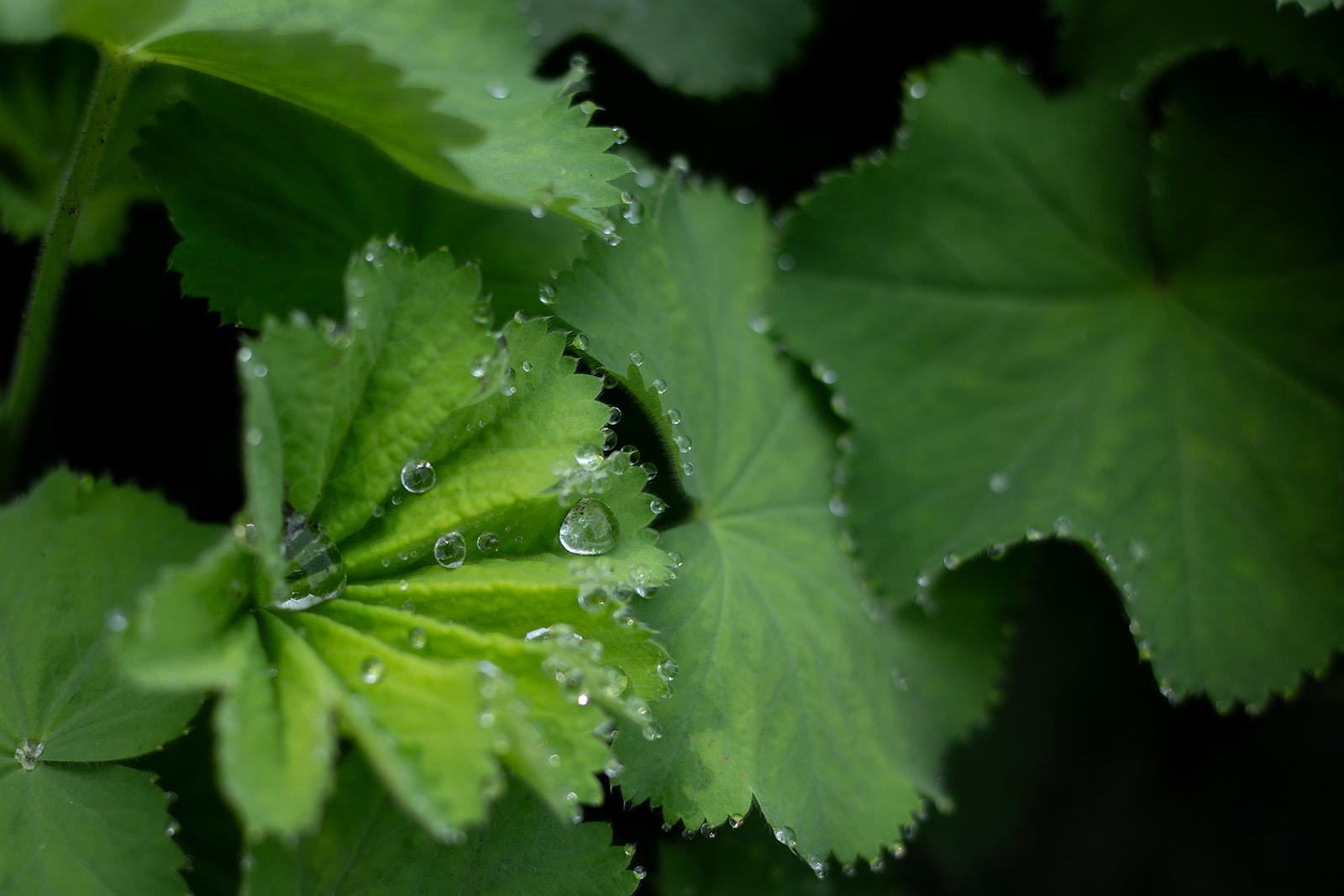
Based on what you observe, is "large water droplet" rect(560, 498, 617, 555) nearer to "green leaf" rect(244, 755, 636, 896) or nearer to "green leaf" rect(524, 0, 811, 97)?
"green leaf" rect(244, 755, 636, 896)

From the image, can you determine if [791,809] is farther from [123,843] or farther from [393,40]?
[393,40]

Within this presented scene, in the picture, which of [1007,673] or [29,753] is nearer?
[29,753]

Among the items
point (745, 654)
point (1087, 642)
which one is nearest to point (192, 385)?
point (745, 654)

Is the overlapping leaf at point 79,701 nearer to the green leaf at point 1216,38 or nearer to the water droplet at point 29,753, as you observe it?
the water droplet at point 29,753

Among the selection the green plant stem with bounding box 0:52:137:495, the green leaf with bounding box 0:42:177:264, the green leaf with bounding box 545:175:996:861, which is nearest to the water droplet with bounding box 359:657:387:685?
the green leaf with bounding box 545:175:996:861

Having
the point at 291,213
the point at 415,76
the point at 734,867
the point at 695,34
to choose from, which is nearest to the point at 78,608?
the point at 291,213

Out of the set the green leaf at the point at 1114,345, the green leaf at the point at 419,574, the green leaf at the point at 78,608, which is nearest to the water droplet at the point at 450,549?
the green leaf at the point at 419,574

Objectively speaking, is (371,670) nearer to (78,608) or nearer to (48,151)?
(78,608)
